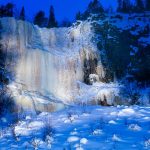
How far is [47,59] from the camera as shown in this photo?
2614 centimetres

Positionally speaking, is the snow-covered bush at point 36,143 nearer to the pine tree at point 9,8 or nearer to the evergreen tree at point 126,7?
the pine tree at point 9,8

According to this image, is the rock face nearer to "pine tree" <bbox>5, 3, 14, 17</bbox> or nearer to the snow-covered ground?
"pine tree" <bbox>5, 3, 14, 17</bbox>

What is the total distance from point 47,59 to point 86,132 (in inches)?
728

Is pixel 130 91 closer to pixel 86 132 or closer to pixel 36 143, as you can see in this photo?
pixel 86 132

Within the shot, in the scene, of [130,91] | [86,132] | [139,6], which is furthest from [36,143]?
[139,6]

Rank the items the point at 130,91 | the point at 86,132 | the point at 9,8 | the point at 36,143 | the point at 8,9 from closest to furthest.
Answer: the point at 36,143 < the point at 86,132 < the point at 130,91 < the point at 8,9 < the point at 9,8

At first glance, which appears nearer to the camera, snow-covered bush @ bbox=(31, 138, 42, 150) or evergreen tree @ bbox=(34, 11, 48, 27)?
snow-covered bush @ bbox=(31, 138, 42, 150)

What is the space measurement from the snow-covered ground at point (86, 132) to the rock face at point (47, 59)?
43.9 ft

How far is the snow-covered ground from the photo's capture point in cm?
685

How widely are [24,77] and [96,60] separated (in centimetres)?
624

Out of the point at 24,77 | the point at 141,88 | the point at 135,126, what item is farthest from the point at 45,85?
the point at 135,126

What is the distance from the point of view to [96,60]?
29062 mm

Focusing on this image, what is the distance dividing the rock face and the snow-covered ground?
13.4m

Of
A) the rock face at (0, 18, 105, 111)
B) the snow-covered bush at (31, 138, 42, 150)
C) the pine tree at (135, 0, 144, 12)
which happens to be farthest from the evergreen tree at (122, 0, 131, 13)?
the snow-covered bush at (31, 138, 42, 150)
